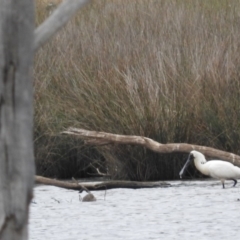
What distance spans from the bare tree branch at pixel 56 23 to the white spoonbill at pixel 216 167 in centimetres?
826

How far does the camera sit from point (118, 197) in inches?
389

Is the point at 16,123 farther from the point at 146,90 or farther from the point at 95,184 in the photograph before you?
the point at 146,90

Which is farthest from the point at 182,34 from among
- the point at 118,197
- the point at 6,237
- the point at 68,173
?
the point at 6,237

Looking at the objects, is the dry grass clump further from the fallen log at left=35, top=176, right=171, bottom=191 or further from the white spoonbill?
the fallen log at left=35, top=176, right=171, bottom=191

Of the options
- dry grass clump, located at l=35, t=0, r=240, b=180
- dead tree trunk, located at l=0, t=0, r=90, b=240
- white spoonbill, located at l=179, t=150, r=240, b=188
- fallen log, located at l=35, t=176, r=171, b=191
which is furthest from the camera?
dry grass clump, located at l=35, t=0, r=240, b=180

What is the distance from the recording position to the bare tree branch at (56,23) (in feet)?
7.07

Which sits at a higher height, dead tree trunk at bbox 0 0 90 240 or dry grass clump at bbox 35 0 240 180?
dry grass clump at bbox 35 0 240 180

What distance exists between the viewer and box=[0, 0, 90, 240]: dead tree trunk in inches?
84.3

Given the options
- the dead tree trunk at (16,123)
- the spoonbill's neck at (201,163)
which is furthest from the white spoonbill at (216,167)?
the dead tree trunk at (16,123)

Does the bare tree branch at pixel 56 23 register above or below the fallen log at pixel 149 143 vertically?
below

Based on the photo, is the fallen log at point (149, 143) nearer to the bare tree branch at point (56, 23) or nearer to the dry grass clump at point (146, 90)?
the dry grass clump at point (146, 90)

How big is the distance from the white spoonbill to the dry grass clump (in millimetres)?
708

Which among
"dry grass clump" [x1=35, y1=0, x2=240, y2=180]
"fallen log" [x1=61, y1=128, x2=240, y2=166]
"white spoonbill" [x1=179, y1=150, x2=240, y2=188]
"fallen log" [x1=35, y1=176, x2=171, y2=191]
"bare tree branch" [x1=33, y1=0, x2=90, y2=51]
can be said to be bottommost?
"fallen log" [x1=35, y1=176, x2=171, y2=191]

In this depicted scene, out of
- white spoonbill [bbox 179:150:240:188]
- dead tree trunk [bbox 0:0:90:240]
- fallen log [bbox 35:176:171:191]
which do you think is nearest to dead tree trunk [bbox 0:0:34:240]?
dead tree trunk [bbox 0:0:90:240]
